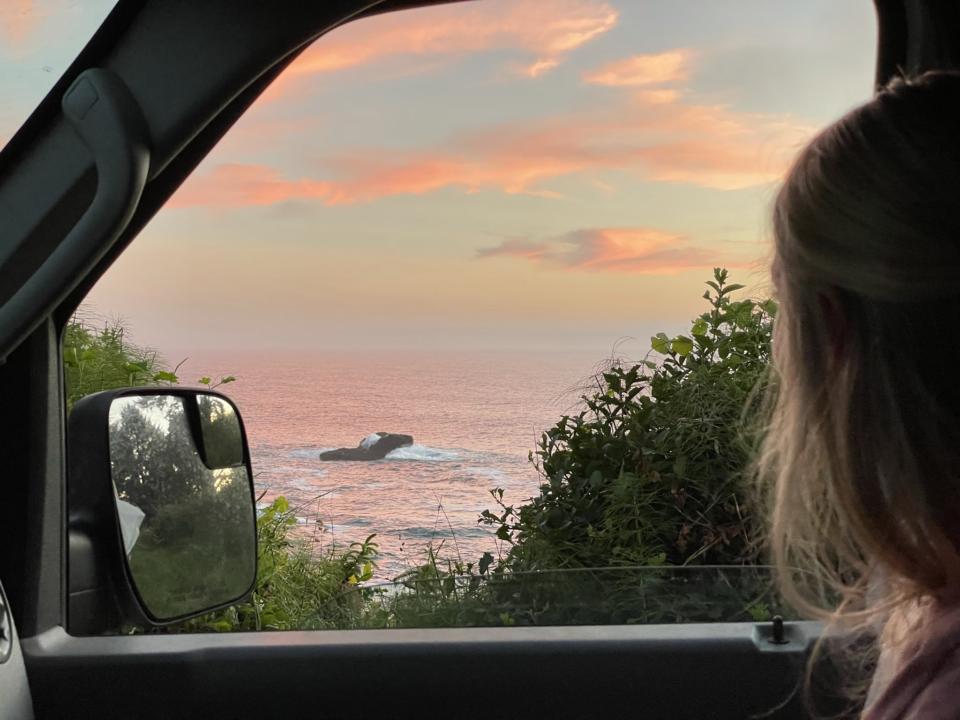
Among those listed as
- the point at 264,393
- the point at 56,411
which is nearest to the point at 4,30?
the point at 56,411

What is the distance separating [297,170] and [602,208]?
3.46ft

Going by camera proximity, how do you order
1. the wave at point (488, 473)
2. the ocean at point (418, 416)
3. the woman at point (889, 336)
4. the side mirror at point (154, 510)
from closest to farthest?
the woman at point (889, 336) < the side mirror at point (154, 510) < the ocean at point (418, 416) < the wave at point (488, 473)

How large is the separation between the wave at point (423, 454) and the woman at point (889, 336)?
80.6 inches

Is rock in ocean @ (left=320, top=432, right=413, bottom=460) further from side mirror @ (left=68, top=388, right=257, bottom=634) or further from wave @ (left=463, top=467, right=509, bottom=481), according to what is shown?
side mirror @ (left=68, top=388, right=257, bottom=634)

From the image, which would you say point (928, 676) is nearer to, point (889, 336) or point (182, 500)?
point (889, 336)

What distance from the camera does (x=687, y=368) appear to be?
3258mm

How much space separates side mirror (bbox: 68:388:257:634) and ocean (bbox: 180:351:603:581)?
0.85 m

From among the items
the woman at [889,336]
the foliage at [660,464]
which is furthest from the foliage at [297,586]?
the woman at [889,336]

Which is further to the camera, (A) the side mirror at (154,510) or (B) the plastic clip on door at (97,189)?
(A) the side mirror at (154,510)

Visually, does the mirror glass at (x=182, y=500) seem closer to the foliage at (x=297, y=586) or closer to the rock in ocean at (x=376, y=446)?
the foliage at (x=297, y=586)

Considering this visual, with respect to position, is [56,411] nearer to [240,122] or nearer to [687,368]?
[240,122]

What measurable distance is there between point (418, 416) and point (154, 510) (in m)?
1.23

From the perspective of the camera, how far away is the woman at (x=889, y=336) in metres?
1.14

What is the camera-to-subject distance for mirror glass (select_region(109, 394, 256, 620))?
2074 mm
